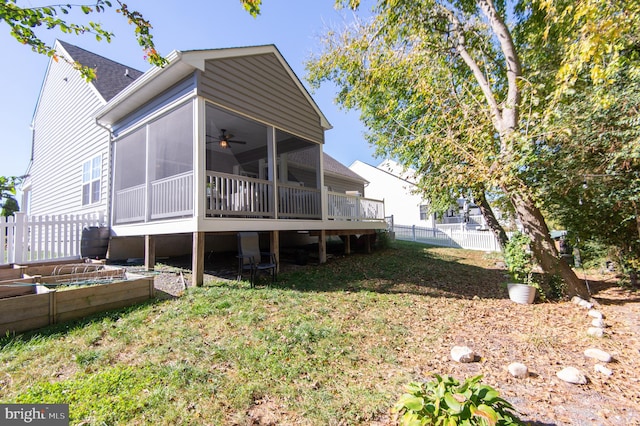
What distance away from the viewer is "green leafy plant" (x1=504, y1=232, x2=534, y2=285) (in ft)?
19.1

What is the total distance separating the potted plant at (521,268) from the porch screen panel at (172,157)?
6.99m

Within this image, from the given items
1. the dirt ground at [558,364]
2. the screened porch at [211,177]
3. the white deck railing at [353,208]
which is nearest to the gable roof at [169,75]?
the screened porch at [211,177]

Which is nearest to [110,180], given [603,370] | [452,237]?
[603,370]

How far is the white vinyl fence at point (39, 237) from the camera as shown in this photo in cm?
650

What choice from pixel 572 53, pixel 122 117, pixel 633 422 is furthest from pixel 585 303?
pixel 122 117

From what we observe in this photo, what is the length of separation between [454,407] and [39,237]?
9587 mm

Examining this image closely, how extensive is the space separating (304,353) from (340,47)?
8888 millimetres

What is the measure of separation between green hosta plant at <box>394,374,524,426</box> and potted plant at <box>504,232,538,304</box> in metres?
4.83

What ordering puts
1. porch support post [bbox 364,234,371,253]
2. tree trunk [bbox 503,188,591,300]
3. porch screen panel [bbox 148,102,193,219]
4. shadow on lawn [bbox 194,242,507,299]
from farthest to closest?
porch support post [bbox 364,234,371,253] < shadow on lawn [bbox 194,242,507,299] < porch screen panel [bbox 148,102,193,219] < tree trunk [bbox 503,188,591,300]

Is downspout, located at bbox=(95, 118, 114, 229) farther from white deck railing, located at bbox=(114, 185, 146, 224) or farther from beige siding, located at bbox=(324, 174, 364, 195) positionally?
beige siding, located at bbox=(324, 174, 364, 195)

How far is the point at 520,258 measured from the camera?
5.81 meters

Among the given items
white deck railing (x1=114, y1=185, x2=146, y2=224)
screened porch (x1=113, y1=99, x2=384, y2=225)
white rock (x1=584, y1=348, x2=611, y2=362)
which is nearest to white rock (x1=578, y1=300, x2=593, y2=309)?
white rock (x1=584, y1=348, x2=611, y2=362)

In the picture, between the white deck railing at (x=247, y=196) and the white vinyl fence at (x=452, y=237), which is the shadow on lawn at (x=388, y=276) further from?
the white vinyl fence at (x=452, y=237)

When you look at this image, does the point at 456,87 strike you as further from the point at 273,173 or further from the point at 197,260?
the point at 197,260
